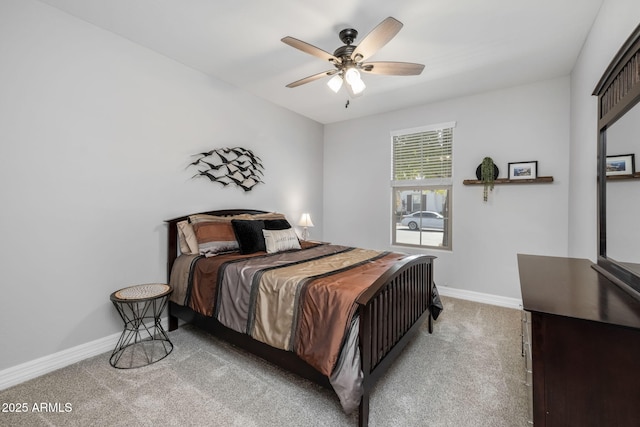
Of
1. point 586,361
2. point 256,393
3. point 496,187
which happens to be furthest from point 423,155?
point 256,393

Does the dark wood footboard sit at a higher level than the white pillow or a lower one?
lower

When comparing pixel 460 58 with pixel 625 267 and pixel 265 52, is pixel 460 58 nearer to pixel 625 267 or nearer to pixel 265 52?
pixel 265 52

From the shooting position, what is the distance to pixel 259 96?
12.7ft

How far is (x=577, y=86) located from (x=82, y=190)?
474cm

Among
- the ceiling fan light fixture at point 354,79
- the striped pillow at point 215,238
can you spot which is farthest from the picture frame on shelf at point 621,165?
the striped pillow at point 215,238

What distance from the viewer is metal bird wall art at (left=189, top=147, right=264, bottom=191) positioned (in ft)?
10.5

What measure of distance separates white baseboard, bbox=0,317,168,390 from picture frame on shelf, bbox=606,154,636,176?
12.4 ft

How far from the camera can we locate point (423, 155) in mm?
4109

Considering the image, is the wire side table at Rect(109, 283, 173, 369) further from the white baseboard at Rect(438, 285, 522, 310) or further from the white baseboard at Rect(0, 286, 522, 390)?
the white baseboard at Rect(438, 285, 522, 310)

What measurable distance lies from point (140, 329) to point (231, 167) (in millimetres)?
1992

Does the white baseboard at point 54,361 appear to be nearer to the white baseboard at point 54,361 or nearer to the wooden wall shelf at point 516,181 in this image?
the white baseboard at point 54,361

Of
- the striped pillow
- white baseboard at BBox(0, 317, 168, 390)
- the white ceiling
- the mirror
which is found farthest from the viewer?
the striped pillow

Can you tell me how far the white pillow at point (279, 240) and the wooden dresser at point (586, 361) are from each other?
7.51 ft

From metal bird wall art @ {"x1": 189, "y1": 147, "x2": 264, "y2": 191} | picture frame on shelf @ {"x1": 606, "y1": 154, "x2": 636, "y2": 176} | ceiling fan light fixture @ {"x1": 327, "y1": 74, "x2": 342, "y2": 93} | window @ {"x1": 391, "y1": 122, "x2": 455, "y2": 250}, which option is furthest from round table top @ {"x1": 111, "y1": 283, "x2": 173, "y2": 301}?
window @ {"x1": 391, "y1": 122, "x2": 455, "y2": 250}
